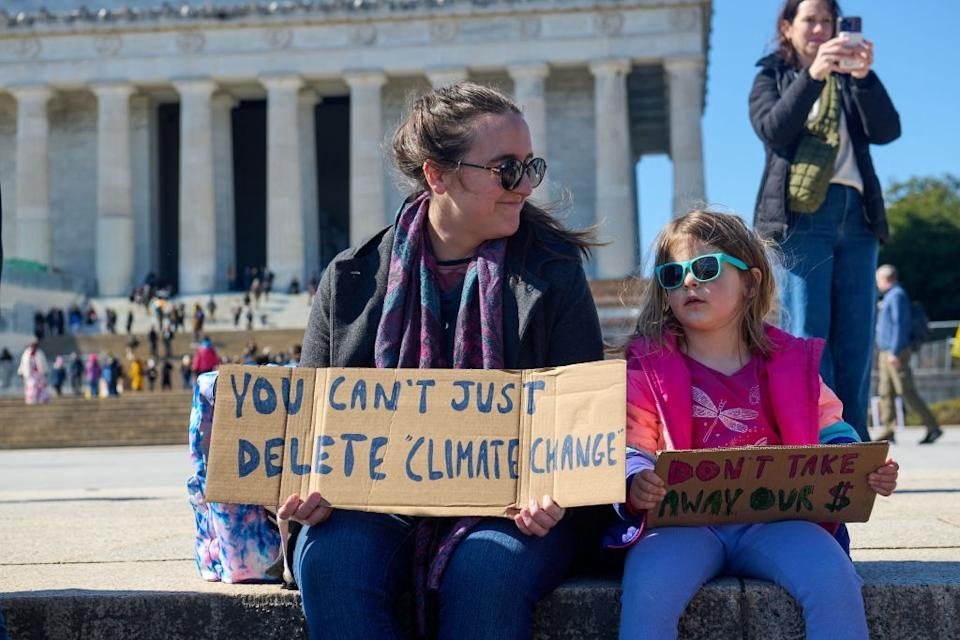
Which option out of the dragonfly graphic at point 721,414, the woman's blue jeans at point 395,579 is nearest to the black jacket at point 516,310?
the dragonfly graphic at point 721,414

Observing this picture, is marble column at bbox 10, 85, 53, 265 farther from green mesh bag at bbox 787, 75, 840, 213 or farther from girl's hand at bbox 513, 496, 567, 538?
girl's hand at bbox 513, 496, 567, 538

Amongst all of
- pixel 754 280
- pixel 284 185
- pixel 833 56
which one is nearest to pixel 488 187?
pixel 754 280

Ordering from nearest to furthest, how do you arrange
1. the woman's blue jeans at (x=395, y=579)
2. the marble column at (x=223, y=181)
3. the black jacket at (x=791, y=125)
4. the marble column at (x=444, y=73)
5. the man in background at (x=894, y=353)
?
the woman's blue jeans at (x=395, y=579)
the black jacket at (x=791, y=125)
the man in background at (x=894, y=353)
the marble column at (x=444, y=73)
the marble column at (x=223, y=181)

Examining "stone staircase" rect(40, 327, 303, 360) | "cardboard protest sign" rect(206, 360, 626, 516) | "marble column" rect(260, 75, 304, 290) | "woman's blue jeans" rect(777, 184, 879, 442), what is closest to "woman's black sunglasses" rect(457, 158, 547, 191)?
"cardboard protest sign" rect(206, 360, 626, 516)

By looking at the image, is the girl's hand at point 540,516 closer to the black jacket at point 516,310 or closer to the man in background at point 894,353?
the black jacket at point 516,310

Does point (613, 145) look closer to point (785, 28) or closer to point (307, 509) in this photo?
point (785, 28)

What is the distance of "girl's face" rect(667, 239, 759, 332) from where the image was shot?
5148mm

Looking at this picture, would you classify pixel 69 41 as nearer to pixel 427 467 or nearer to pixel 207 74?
pixel 207 74

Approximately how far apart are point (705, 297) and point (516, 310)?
77 cm

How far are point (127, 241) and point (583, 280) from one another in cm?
5315

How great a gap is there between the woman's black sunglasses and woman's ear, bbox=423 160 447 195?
0.60 feet

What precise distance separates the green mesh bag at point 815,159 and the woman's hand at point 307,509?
437 centimetres

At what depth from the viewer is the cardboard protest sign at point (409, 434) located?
4492 mm

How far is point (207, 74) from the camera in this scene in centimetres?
5566
